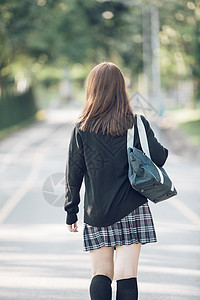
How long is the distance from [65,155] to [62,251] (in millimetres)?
12740

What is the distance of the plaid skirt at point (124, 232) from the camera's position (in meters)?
3.25

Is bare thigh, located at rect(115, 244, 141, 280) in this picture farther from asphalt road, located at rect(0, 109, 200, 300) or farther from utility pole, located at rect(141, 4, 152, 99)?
utility pole, located at rect(141, 4, 152, 99)

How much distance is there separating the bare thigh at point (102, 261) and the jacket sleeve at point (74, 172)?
0.80 ft

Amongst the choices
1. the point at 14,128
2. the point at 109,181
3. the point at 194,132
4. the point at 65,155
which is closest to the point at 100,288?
the point at 109,181

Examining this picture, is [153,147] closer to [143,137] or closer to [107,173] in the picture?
[143,137]

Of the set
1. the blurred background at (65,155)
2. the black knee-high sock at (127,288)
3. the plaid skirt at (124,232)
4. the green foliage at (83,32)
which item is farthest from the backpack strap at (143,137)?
the green foliage at (83,32)

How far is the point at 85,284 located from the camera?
16.3ft

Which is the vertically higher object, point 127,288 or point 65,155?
point 127,288

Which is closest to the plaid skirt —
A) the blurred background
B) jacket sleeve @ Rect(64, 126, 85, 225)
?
jacket sleeve @ Rect(64, 126, 85, 225)

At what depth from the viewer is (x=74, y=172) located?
329 cm

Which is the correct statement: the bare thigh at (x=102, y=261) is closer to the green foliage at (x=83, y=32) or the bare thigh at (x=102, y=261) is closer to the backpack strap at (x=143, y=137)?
the backpack strap at (x=143, y=137)

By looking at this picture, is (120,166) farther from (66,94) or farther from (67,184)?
(66,94)

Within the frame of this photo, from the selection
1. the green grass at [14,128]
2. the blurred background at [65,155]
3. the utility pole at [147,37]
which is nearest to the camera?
the blurred background at [65,155]

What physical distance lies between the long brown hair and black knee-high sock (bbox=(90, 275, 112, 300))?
81 centimetres
